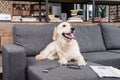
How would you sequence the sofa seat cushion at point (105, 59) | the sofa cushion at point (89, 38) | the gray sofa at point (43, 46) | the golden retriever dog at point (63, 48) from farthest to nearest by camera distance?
the sofa cushion at point (89, 38) < the sofa seat cushion at point (105, 59) < the golden retriever dog at point (63, 48) < the gray sofa at point (43, 46)

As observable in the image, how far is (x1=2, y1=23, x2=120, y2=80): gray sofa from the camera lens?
2.01 meters

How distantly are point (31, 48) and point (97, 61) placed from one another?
0.86 m

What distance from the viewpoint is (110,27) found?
11.8 ft

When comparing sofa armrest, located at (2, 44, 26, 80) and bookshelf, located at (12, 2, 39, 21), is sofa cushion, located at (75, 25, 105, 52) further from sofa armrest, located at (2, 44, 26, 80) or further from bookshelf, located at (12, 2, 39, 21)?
bookshelf, located at (12, 2, 39, 21)

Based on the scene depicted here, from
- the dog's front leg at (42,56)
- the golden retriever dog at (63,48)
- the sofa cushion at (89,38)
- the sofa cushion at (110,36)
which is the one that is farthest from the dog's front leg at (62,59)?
the sofa cushion at (110,36)

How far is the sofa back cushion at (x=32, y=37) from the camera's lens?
282 cm

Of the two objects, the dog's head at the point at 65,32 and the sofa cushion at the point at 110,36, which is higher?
the dog's head at the point at 65,32

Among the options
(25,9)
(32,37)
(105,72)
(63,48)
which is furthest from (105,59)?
(25,9)

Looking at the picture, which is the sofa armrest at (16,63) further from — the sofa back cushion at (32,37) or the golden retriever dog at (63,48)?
the sofa back cushion at (32,37)

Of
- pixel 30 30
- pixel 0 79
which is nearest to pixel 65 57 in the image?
pixel 30 30

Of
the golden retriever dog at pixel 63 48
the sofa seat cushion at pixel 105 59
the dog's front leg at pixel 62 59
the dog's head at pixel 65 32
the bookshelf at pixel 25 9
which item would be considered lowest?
the sofa seat cushion at pixel 105 59

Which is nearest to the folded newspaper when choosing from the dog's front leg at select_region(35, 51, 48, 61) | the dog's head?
the dog's head

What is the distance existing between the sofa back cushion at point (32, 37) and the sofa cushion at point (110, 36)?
0.99 meters

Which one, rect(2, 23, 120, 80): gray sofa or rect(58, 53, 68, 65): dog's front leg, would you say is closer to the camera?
rect(2, 23, 120, 80): gray sofa
